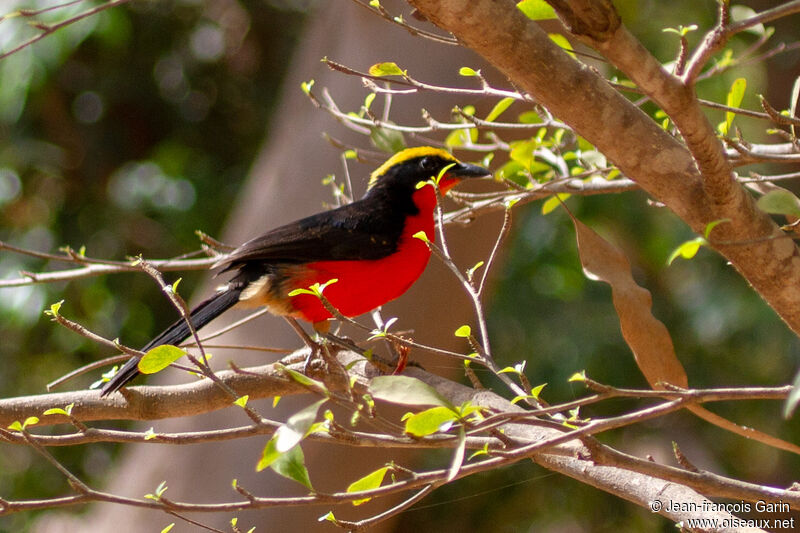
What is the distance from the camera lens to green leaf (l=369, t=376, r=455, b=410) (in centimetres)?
144

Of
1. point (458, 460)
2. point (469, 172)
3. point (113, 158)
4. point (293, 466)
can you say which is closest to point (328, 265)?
point (469, 172)

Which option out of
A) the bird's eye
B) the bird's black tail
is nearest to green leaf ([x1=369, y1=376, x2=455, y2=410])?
the bird's black tail

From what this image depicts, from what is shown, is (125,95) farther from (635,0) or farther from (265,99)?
(635,0)

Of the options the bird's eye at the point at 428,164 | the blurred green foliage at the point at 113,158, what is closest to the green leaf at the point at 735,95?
the bird's eye at the point at 428,164

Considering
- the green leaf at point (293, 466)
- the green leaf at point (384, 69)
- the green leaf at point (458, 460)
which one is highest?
the green leaf at point (384, 69)

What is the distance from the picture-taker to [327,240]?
3.48m

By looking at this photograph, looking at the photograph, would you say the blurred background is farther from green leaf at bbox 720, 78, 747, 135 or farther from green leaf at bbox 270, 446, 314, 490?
green leaf at bbox 270, 446, 314, 490

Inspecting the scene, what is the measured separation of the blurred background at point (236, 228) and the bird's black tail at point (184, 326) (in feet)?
5.92

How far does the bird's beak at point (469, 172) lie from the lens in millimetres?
3494

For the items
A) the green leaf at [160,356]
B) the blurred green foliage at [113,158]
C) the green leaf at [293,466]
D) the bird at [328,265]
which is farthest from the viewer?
the blurred green foliage at [113,158]

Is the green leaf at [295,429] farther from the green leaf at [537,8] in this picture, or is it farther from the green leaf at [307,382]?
the green leaf at [537,8]

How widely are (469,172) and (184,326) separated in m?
1.29

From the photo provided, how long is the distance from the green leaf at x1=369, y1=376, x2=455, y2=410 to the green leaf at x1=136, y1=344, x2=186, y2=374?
0.46 m

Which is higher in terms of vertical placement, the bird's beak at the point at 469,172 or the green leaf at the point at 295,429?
the green leaf at the point at 295,429
